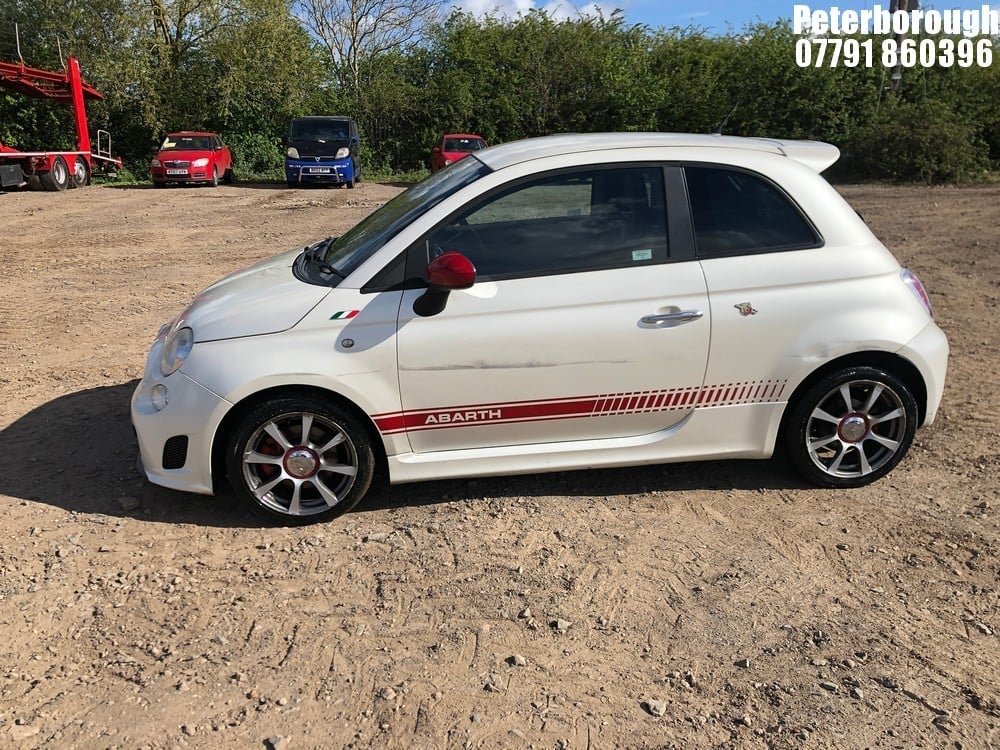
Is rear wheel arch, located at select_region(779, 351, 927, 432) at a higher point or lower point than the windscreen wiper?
lower

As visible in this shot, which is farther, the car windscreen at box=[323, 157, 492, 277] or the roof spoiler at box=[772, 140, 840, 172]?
the roof spoiler at box=[772, 140, 840, 172]

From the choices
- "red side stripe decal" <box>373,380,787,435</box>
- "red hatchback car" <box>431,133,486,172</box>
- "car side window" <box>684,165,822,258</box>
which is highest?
"red hatchback car" <box>431,133,486,172</box>

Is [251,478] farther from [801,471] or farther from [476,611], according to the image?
[801,471]

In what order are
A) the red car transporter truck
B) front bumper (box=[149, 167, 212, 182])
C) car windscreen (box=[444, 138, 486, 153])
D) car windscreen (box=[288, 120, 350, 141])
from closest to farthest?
the red car transporter truck
car windscreen (box=[288, 120, 350, 141])
front bumper (box=[149, 167, 212, 182])
car windscreen (box=[444, 138, 486, 153])

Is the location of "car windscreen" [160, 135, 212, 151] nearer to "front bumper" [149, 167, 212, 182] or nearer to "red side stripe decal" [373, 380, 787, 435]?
"front bumper" [149, 167, 212, 182]

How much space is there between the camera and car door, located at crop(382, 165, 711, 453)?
406 cm

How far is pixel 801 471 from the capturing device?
4527mm

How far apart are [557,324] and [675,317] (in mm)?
585

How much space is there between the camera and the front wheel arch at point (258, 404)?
4.05 m

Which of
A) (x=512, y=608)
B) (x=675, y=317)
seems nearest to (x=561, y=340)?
(x=675, y=317)

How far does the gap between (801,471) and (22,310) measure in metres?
7.52

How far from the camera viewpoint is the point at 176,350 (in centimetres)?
419

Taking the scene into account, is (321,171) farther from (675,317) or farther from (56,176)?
(675,317)

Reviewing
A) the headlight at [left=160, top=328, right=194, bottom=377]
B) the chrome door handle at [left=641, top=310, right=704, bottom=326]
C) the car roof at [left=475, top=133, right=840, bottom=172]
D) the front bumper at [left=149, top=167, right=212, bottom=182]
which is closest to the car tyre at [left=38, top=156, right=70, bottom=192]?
the front bumper at [left=149, top=167, right=212, bottom=182]
